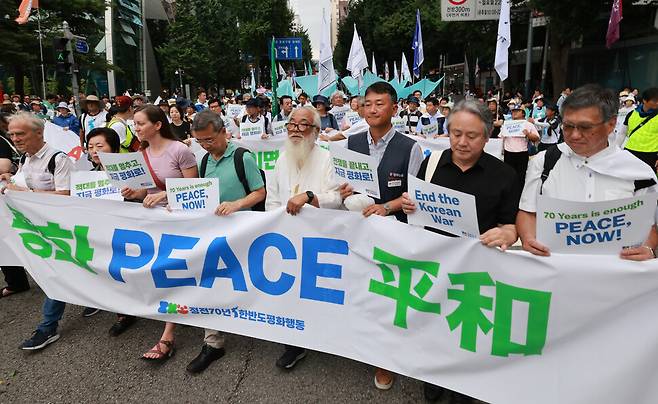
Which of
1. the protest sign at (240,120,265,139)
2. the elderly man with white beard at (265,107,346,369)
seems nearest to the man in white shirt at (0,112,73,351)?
the elderly man with white beard at (265,107,346,369)

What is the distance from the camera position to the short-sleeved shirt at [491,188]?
2486 millimetres

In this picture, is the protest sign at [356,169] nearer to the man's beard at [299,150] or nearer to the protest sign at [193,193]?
the man's beard at [299,150]

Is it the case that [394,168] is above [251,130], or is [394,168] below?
below

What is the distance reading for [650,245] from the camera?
231 centimetres

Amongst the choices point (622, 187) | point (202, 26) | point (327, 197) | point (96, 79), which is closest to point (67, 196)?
point (327, 197)

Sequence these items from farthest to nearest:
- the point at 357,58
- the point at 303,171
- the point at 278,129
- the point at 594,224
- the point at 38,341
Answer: the point at 357,58 < the point at 278,129 < the point at 38,341 < the point at 303,171 < the point at 594,224

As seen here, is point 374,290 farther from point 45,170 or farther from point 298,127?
point 45,170

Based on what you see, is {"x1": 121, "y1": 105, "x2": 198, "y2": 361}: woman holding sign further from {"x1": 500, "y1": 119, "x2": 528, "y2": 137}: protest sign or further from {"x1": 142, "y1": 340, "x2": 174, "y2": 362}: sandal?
{"x1": 500, "y1": 119, "x2": 528, "y2": 137}: protest sign

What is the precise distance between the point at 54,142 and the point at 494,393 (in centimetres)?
488

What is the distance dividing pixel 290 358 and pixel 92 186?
2108 mm

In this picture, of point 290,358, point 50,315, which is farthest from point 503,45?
point 50,315

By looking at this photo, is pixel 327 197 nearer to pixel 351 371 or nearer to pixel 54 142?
pixel 351 371

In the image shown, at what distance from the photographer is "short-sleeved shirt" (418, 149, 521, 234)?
97.9 inches

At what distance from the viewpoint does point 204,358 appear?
3.29 meters
